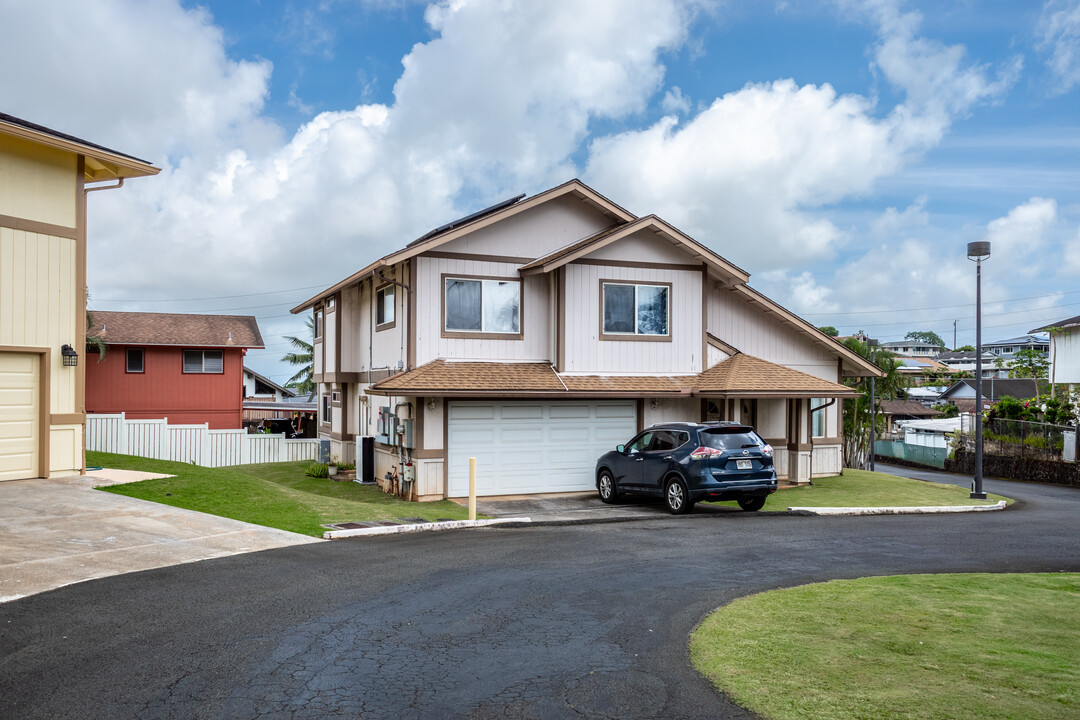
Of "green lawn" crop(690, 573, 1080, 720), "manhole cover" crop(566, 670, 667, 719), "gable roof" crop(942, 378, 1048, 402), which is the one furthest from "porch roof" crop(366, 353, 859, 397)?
"gable roof" crop(942, 378, 1048, 402)

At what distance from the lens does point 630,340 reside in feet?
69.8

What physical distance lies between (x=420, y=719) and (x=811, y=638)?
345 cm

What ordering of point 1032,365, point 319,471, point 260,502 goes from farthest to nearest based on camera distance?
point 1032,365 → point 319,471 → point 260,502

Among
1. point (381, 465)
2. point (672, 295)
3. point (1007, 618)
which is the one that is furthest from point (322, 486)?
Result: point (1007, 618)

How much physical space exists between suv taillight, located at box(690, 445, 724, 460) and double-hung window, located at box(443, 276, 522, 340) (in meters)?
6.06

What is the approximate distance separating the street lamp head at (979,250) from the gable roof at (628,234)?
531 centimetres

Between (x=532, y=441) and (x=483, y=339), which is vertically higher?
(x=483, y=339)

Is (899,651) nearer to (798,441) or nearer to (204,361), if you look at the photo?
(798,441)

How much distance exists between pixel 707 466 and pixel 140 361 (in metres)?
26.2

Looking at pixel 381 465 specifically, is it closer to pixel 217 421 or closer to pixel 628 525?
pixel 628 525

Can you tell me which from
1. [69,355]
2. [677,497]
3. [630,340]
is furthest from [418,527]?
[630,340]

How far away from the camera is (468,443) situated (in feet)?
63.9

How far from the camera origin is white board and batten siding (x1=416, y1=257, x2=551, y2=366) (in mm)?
19578

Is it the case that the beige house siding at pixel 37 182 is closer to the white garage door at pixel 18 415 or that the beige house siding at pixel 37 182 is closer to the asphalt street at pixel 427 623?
the white garage door at pixel 18 415
